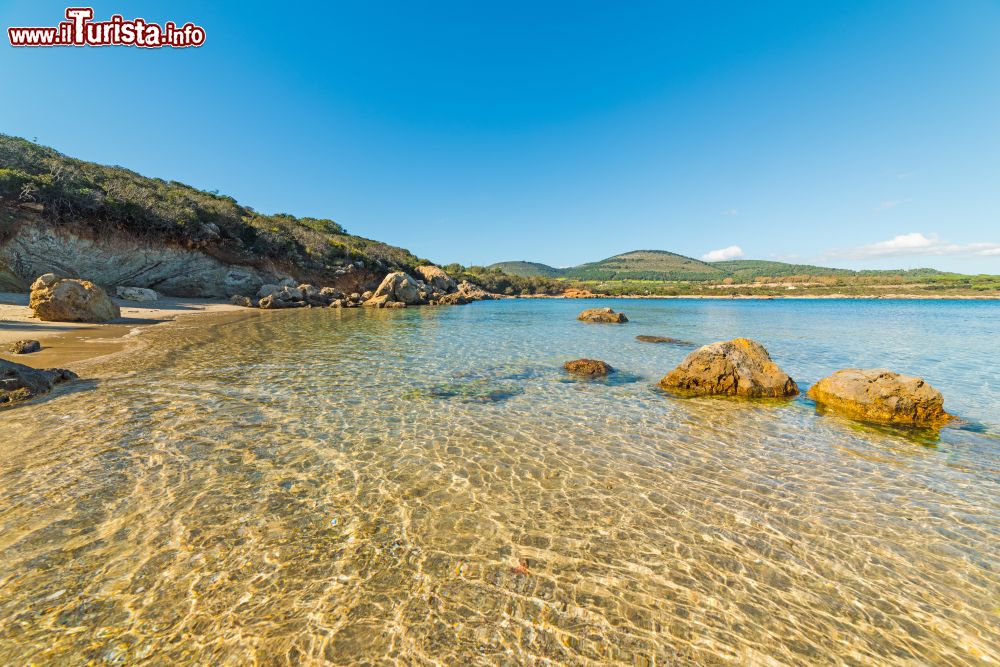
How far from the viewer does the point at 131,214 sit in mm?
28344

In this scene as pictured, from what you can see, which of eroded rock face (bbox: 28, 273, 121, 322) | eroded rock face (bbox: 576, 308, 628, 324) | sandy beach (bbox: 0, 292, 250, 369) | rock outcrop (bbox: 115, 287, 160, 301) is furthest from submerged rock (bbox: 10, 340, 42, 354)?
eroded rock face (bbox: 576, 308, 628, 324)

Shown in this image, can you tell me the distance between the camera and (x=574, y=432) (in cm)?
726

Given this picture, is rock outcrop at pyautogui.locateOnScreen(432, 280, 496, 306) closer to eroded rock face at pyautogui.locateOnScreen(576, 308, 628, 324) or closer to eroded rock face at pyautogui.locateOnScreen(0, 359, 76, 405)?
eroded rock face at pyautogui.locateOnScreen(576, 308, 628, 324)

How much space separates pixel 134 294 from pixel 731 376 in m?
37.2

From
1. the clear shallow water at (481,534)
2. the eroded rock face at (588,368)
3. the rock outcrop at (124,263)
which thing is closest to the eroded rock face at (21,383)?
the clear shallow water at (481,534)

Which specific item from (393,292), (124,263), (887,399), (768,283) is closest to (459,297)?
(393,292)

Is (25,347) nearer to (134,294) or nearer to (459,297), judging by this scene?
(134,294)

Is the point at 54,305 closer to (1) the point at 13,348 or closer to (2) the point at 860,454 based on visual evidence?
(1) the point at 13,348

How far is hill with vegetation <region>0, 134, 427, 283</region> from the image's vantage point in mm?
23969

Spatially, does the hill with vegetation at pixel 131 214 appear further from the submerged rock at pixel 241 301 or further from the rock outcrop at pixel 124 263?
the submerged rock at pixel 241 301

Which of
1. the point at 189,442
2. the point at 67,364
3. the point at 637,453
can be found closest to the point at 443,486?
the point at 637,453

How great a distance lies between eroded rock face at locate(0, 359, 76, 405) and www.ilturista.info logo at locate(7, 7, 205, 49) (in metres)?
15.3

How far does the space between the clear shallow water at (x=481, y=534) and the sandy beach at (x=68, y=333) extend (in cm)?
490

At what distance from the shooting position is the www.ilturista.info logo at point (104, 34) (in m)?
14.7
